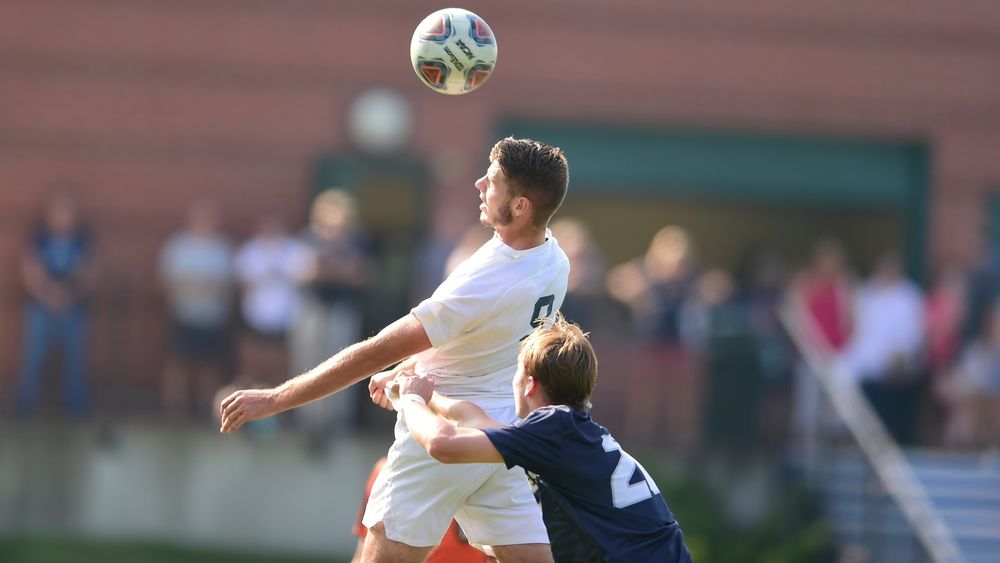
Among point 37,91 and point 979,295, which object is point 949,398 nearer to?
point 979,295

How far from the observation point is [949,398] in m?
15.9

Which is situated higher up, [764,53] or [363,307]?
[764,53]

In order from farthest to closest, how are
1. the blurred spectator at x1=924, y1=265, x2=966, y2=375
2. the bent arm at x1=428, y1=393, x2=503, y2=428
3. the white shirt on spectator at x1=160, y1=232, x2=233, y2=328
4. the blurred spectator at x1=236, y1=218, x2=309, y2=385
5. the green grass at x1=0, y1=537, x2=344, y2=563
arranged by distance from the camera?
the blurred spectator at x1=924, y1=265, x2=966, y2=375, the white shirt on spectator at x1=160, y1=232, x2=233, y2=328, the blurred spectator at x1=236, y1=218, x2=309, y2=385, the green grass at x1=0, y1=537, x2=344, y2=563, the bent arm at x1=428, y1=393, x2=503, y2=428

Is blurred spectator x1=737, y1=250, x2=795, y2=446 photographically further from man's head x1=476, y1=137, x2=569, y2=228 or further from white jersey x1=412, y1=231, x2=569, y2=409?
man's head x1=476, y1=137, x2=569, y2=228

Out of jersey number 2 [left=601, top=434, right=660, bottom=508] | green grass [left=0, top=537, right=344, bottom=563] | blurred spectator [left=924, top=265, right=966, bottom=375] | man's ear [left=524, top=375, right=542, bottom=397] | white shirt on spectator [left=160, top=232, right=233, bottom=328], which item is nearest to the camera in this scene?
jersey number 2 [left=601, top=434, right=660, bottom=508]

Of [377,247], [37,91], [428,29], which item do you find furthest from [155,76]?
[428,29]

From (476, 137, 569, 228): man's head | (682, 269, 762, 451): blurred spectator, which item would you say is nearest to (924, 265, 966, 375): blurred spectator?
(682, 269, 762, 451): blurred spectator

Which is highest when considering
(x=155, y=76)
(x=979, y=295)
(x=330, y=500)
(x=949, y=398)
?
(x=155, y=76)

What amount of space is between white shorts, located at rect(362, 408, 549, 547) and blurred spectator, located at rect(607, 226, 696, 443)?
7.59 m

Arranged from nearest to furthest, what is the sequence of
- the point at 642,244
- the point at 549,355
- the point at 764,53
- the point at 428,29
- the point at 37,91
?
the point at 549,355
the point at 428,29
the point at 37,91
the point at 764,53
the point at 642,244

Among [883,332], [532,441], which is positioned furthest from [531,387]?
[883,332]

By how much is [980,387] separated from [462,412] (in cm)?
990

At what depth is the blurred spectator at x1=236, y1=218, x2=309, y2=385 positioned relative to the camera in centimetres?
1507

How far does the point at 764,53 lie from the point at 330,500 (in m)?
7.04
